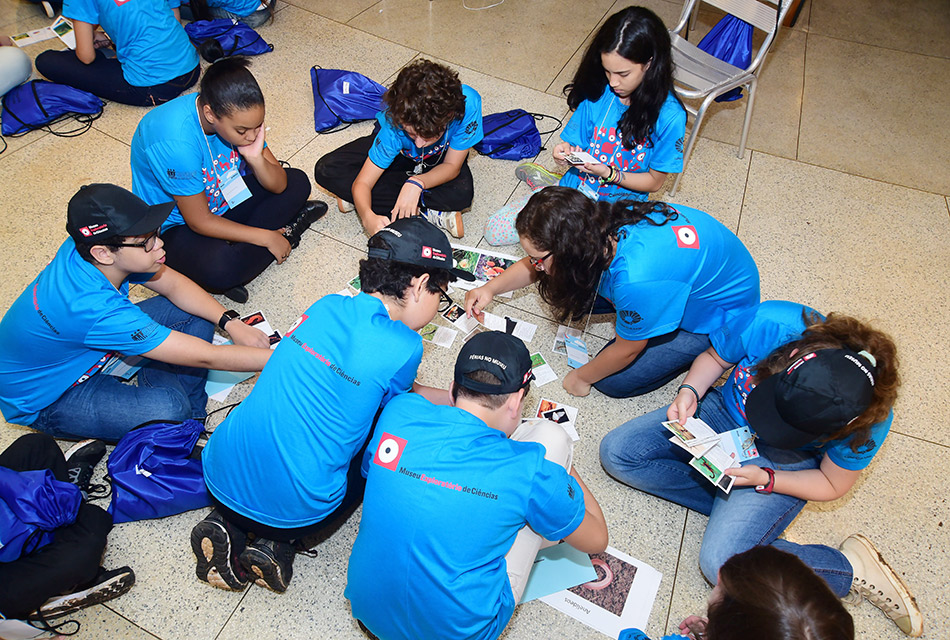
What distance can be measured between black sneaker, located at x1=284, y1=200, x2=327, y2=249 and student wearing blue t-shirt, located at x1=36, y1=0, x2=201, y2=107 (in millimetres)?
1767

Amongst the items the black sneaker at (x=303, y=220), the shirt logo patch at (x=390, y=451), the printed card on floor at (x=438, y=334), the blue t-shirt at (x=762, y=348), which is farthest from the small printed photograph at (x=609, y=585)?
the black sneaker at (x=303, y=220)

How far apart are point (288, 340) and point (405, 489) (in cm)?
70

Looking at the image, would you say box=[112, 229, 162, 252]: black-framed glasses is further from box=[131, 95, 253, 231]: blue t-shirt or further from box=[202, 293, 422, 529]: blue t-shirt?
box=[202, 293, 422, 529]: blue t-shirt

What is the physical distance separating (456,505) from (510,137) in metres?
3.21

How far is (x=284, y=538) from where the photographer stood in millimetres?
2334

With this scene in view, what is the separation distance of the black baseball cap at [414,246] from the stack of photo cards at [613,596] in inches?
57.1

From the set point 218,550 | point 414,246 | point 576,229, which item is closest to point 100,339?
Result: point 218,550

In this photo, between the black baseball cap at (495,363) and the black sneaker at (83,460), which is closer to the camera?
the black baseball cap at (495,363)

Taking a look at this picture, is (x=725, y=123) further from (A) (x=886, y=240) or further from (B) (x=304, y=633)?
(B) (x=304, y=633)

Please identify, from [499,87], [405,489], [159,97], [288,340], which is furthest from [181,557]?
[499,87]

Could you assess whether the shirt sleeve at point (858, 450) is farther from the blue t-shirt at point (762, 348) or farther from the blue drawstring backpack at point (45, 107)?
the blue drawstring backpack at point (45, 107)

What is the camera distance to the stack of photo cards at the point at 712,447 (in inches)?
Result: 93.4

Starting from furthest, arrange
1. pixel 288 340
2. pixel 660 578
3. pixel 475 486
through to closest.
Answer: pixel 660 578
pixel 288 340
pixel 475 486

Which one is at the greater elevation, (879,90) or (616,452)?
(879,90)
